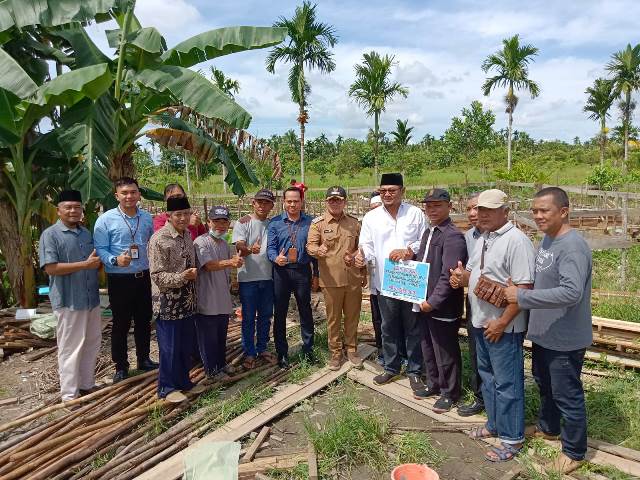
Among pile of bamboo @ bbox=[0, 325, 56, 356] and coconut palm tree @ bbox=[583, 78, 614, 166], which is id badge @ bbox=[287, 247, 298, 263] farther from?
coconut palm tree @ bbox=[583, 78, 614, 166]

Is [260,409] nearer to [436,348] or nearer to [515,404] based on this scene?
[436,348]

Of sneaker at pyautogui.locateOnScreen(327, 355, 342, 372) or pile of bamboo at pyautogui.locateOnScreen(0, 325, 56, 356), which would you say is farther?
pile of bamboo at pyautogui.locateOnScreen(0, 325, 56, 356)

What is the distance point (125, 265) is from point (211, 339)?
1.07m

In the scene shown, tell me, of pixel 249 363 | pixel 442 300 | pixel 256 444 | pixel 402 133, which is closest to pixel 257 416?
pixel 256 444

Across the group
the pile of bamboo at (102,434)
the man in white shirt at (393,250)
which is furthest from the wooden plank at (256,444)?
the man in white shirt at (393,250)

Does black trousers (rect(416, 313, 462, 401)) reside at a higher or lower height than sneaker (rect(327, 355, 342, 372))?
higher

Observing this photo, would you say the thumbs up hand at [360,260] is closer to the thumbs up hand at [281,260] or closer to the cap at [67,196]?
the thumbs up hand at [281,260]

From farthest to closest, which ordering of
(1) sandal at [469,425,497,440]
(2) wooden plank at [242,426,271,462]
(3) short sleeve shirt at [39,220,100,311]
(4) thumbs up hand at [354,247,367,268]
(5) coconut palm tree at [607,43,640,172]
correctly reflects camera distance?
1. (5) coconut palm tree at [607,43,640,172]
2. (4) thumbs up hand at [354,247,367,268]
3. (3) short sleeve shirt at [39,220,100,311]
4. (1) sandal at [469,425,497,440]
5. (2) wooden plank at [242,426,271,462]

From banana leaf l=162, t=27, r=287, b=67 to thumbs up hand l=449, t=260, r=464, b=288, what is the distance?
4.30m

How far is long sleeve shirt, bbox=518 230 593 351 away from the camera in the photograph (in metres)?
2.83

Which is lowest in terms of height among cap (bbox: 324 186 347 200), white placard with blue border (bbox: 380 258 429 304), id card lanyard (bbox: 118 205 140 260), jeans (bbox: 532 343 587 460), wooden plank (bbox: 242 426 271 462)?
wooden plank (bbox: 242 426 271 462)

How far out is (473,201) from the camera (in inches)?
165

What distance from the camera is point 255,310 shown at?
470 centimetres

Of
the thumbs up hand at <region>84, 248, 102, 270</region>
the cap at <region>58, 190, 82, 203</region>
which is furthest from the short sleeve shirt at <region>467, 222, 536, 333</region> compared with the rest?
the cap at <region>58, 190, 82, 203</region>
